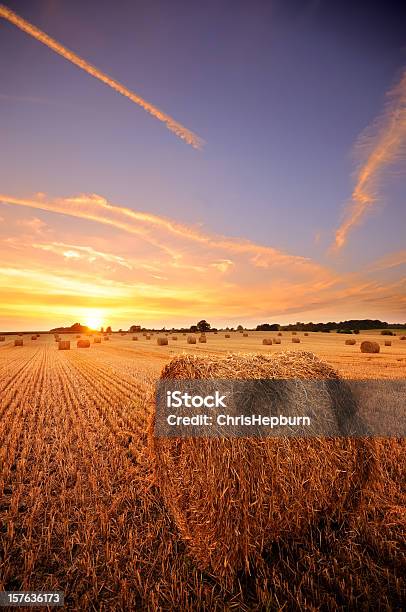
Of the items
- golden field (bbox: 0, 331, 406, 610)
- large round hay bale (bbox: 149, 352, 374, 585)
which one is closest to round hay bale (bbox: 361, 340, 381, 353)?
golden field (bbox: 0, 331, 406, 610)

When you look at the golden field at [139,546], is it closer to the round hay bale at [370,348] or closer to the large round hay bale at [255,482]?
the large round hay bale at [255,482]

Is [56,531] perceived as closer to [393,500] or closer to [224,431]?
[224,431]

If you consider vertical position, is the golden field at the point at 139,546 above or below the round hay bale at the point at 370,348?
below

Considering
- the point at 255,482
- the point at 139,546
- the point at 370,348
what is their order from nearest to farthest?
the point at 255,482
the point at 139,546
the point at 370,348

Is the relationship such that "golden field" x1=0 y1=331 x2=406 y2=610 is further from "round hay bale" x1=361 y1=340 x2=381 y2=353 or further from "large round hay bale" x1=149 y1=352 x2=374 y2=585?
"round hay bale" x1=361 y1=340 x2=381 y2=353

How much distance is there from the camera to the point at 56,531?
4.77 metres

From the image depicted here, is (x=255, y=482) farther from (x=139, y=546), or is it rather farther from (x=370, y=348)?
(x=370, y=348)

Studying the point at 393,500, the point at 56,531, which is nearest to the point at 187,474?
the point at 56,531

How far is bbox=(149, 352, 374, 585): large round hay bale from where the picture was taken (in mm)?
4160

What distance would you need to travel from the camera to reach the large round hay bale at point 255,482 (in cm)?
416

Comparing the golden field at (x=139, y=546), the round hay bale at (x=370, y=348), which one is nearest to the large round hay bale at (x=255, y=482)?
the golden field at (x=139, y=546)

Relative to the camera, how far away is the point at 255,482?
13.8ft

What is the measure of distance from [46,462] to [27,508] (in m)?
1.63

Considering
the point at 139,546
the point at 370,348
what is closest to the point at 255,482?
the point at 139,546
